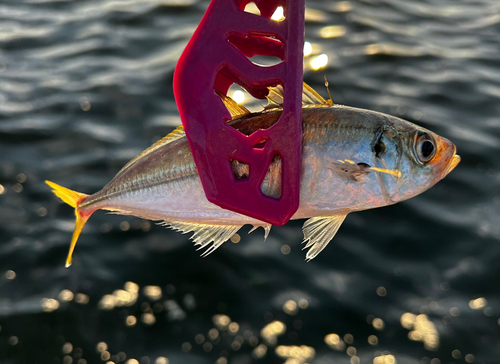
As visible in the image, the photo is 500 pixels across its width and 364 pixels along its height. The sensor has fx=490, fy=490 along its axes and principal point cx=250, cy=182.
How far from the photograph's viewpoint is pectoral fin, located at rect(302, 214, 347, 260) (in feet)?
7.04

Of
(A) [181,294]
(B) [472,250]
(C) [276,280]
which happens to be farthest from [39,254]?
(B) [472,250]

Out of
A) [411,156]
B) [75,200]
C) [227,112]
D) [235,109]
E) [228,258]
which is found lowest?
[228,258]

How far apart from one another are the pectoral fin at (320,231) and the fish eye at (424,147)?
1.34 ft

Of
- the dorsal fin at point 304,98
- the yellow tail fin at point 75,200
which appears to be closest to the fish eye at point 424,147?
the dorsal fin at point 304,98

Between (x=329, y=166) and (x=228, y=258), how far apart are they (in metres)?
4.04

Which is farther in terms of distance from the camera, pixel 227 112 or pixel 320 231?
pixel 320 231

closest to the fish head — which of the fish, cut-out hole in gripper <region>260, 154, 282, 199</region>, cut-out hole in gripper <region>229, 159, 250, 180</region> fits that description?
the fish

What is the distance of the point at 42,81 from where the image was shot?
8.32m

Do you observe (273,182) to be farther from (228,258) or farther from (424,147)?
(228,258)

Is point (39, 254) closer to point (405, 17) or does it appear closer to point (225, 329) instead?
point (225, 329)

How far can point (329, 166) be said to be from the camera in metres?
1.97

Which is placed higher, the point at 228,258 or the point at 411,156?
the point at 411,156

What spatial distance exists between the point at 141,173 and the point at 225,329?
11.1 ft

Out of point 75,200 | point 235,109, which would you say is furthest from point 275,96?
point 75,200
